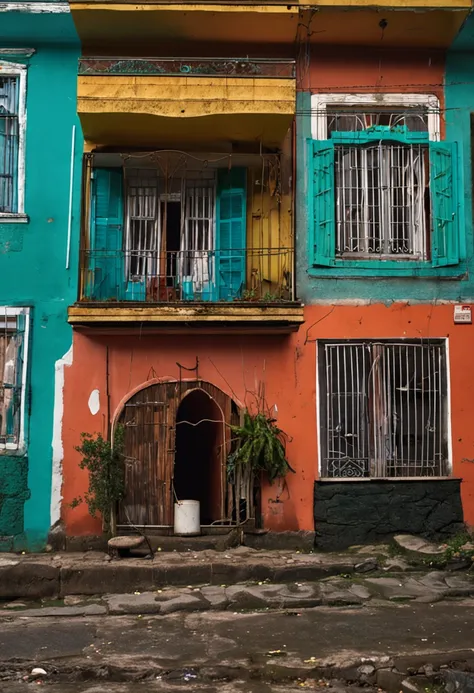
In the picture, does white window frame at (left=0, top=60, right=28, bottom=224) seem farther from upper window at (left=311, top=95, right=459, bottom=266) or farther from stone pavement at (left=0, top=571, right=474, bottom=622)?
stone pavement at (left=0, top=571, right=474, bottom=622)

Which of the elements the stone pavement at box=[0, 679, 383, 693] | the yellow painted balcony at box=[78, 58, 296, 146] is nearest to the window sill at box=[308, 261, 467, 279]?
the yellow painted balcony at box=[78, 58, 296, 146]

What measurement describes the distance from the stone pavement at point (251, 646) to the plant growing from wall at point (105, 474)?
2.12 meters

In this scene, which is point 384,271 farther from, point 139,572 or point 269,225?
point 139,572

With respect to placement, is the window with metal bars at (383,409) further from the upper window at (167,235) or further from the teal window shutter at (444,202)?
the upper window at (167,235)

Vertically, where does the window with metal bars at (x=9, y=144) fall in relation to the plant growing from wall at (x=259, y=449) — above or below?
above

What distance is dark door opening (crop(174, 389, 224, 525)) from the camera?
12164mm

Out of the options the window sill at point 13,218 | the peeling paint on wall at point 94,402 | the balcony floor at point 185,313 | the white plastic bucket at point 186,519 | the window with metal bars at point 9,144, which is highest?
the window with metal bars at point 9,144

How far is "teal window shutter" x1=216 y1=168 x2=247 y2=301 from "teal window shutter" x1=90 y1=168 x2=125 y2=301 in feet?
4.42

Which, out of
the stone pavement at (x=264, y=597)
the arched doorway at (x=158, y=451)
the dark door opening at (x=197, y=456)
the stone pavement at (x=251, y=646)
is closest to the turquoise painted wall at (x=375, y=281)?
the arched doorway at (x=158, y=451)

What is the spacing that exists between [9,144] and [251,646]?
7.43m

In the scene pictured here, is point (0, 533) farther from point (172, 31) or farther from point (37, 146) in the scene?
point (172, 31)

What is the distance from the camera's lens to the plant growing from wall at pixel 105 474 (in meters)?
9.77

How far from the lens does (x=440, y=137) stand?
1075 cm

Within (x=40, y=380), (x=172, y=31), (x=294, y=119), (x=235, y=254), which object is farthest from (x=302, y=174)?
(x=40, y=380)
